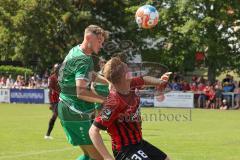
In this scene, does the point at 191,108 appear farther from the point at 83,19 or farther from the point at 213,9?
the point at 83,19

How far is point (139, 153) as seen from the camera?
6.23 metres

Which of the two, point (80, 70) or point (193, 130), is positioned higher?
point (80, 70)

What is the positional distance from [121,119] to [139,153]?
37cm

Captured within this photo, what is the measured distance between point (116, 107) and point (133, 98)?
246 mm

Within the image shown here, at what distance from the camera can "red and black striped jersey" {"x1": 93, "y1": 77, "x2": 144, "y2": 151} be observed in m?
6.15

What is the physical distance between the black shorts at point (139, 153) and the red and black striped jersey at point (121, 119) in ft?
0.16

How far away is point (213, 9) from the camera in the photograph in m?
43.7

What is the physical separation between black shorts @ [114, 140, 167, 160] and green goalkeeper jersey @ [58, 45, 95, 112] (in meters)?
1.56

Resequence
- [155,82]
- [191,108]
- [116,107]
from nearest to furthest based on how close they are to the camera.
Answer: [116,107] < [155,82] < [191,108]

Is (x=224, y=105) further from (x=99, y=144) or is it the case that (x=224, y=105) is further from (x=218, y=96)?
(x=99, y=144)

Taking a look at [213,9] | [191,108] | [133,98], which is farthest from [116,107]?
[213,9]

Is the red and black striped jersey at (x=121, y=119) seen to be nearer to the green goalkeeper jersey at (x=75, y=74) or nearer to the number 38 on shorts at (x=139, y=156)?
the number 38 on shorts at (x=139, y=156)

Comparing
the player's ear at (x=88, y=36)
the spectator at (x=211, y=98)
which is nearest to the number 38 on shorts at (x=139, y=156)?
the player's ear at (x=88, y=36)

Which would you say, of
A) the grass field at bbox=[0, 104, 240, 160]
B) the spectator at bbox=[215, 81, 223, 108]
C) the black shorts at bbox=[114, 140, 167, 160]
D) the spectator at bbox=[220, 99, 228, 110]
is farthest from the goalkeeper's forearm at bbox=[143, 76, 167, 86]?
the spectator at bbox=[215, 81, 223, 108]
